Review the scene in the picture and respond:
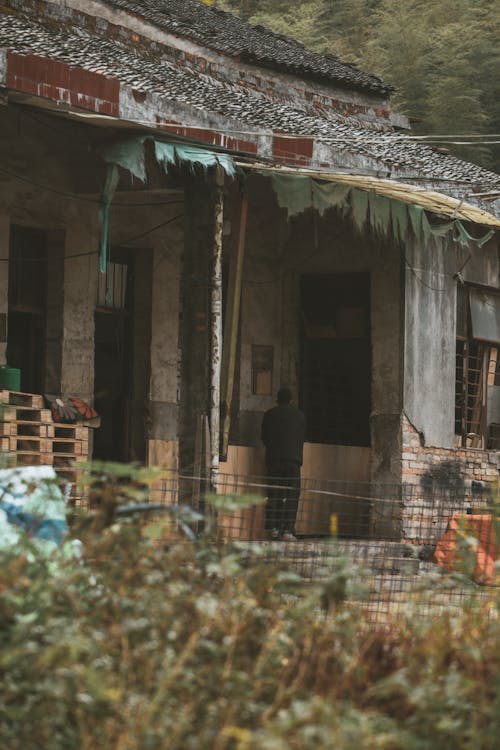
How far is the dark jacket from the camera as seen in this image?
15.5 meters

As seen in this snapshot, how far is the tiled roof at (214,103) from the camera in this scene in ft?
42.6

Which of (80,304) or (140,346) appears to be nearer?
(80,304)

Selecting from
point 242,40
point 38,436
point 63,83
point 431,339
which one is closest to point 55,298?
point 38,436

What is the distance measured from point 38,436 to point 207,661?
793 centimetres

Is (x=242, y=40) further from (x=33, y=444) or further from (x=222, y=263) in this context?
(x=33, y=444)

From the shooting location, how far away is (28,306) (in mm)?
14992

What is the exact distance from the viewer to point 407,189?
48.8 ft

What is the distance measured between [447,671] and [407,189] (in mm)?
9834

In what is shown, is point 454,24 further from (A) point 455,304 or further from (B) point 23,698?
(B) point 23,698

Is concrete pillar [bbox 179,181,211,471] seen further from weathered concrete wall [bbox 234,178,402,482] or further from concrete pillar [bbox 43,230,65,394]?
weathered concrete wall [bbox 234,178,402,482]

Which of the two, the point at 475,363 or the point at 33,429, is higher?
the point at 475,363

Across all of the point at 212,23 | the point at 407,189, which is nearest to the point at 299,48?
the point at 212,23

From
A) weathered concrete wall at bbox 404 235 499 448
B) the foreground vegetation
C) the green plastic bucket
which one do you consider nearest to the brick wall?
weathered concrete wall at bbox 404 235 499 448

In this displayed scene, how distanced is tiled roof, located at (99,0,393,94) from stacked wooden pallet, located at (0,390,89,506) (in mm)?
7706
